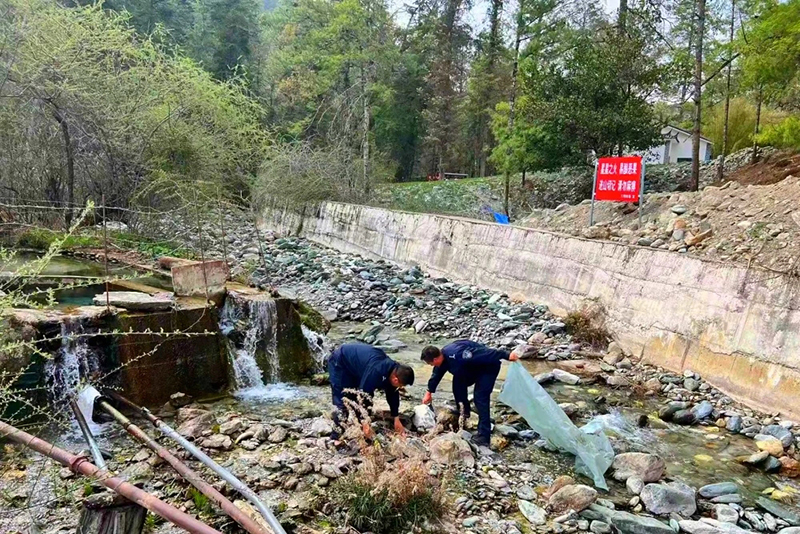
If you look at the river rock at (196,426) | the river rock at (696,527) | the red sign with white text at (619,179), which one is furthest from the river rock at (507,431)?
the red sign with white text at (619,179)

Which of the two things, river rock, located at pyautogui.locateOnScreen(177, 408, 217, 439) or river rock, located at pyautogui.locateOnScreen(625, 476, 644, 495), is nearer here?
river rock, located at pyautogui.locateOnScreen(625, 476, 644, 495)

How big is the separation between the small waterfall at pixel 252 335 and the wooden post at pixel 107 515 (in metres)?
3.88

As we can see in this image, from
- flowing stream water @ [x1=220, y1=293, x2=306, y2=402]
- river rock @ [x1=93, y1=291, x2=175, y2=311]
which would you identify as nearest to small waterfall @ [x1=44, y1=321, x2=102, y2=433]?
river rock @ [x1=93, y1=291, x2=175, y2=311]

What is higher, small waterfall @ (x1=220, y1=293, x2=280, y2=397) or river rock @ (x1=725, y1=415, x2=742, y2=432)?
small waterfall @ (x1=220, y1=293, x2=280, y2=397)

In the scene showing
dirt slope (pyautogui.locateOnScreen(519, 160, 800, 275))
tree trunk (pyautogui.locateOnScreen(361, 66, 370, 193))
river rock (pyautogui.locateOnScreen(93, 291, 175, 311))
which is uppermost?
tree trunk (pyautogui.locateOnScreen(361, 66, 370, 193))

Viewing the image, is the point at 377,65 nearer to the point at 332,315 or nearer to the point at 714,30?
the point at 714,30

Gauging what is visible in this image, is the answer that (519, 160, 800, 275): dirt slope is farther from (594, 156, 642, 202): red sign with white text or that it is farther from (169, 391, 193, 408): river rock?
(169, 391, 193, 408): river rock

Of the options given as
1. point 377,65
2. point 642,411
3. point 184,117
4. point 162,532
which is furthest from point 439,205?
point 162,532

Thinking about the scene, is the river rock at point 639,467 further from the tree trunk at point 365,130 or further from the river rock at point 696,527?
the tree trunk at point 365,130

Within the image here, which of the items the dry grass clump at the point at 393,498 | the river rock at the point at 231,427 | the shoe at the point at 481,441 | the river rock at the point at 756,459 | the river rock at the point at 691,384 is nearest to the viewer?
the dry grass clump at the point at 393,498

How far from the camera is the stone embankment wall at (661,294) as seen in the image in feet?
19.4

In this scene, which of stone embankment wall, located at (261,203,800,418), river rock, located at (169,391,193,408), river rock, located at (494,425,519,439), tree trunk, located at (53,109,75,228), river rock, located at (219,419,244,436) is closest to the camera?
river rock, located at (219,419,244,436)

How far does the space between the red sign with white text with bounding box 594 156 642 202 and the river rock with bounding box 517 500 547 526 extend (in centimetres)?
680

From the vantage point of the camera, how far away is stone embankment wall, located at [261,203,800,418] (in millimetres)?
5906
